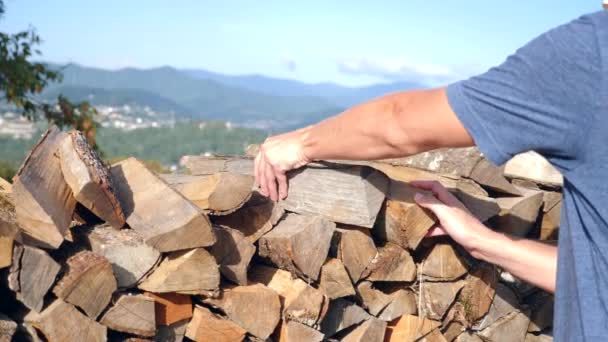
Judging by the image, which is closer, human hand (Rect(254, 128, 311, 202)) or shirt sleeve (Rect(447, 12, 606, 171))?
shirt sleeve (Rect(447, 12, 606, 171))

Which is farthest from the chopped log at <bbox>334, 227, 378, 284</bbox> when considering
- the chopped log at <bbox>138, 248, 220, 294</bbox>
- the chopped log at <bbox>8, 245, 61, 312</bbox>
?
the chopped log at <bbox>8, 245, 61, 312</bbox>

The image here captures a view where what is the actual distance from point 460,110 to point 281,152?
0.88 m

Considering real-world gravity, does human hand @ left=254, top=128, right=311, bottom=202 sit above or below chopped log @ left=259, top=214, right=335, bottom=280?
above

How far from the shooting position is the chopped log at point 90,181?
2.15 metres

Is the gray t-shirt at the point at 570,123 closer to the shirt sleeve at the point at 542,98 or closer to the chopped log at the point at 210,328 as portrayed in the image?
the shirt sleeve at the point at 542,98

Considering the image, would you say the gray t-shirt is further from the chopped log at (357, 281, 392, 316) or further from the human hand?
the chopped log at (357, 281, 392, 316)

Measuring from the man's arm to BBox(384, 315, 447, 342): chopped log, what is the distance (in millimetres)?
1146

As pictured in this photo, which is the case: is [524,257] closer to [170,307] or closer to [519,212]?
[519,212]

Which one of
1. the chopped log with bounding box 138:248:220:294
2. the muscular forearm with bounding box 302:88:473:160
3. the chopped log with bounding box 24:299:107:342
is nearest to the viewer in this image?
the muscular forearm with bounding box 302:88:473:160

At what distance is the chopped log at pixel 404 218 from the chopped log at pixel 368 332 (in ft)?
1.40

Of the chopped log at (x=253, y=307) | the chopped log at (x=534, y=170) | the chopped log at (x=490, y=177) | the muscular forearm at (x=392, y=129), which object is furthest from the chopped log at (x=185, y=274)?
the chopped log at (x=534, y=170)

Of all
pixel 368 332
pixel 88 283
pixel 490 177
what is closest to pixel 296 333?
pixel 368 332

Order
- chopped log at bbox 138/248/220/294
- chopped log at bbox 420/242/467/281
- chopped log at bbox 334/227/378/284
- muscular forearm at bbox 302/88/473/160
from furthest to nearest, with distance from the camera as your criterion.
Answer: chopped log at bbox 420/242/467/281 < chopped log at bbox 334/227/378/284 < chopped log at bbox 138/248/220/294 < muscular forearm at bbox 302/88/473/160

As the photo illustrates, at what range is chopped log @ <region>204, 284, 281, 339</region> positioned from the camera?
8.00 ft
